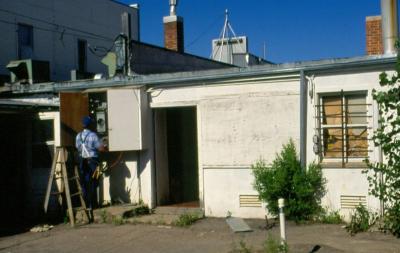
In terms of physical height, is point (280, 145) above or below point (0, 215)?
above

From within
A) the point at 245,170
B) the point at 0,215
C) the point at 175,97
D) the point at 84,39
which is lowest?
the point at 0,215

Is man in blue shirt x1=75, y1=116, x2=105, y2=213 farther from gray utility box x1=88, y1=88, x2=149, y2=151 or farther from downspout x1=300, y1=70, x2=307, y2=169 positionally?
downspout x1=300, y1=70, x2=307, y2=169

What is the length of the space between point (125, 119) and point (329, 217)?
4885mm

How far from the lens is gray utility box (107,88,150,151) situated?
12164 mm

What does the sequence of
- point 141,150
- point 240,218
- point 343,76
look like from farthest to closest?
point 141,150, point 240,218, point 343,76

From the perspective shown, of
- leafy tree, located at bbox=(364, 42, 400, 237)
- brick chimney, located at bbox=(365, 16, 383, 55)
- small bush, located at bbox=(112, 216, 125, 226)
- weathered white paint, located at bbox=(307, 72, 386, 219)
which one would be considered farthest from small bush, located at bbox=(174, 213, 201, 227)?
brick chimney, located at bbox=(365, 16, 383, 55)

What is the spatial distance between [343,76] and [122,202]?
18.9 feet

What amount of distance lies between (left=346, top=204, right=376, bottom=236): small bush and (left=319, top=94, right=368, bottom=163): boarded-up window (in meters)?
1.09

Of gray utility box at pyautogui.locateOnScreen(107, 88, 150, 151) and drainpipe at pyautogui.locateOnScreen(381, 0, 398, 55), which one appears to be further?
gray utility box at pyautogui.locateOnScreen(107, 88, 150, 151)

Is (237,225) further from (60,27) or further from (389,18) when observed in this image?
(60,27)

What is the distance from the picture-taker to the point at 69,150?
1277 cm

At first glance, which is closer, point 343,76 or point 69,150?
point 343,76

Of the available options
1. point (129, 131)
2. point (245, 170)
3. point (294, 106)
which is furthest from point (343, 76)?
point (129, 131)

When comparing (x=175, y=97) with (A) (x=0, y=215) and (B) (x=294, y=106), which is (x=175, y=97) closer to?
(B) (x=294, y=106)
